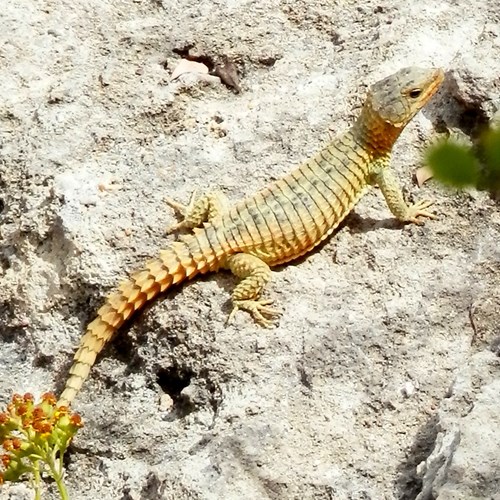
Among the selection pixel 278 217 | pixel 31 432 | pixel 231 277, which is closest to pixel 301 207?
pixel 278 217

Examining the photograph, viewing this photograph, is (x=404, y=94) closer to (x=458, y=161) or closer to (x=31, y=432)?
(x=31, y=432)

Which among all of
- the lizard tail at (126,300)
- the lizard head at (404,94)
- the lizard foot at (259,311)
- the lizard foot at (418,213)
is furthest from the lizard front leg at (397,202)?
the lizard tail at (126,300)

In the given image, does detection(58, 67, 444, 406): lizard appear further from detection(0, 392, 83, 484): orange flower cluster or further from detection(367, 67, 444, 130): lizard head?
detection(0, 392, 83, 484): orange flower cluster

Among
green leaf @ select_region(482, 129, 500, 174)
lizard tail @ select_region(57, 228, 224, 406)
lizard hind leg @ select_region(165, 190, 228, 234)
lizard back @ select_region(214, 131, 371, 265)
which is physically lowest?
lizard tail @ select_region(57, 228, 224, 406)

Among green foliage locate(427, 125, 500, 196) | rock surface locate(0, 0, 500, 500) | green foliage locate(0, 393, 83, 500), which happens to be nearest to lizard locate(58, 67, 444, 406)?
rock surface locate(0, 0, 500, 500)

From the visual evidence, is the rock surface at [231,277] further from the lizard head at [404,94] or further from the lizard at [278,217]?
the lizard head at [404,94]

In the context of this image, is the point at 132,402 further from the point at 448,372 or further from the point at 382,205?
the point at 382,205
